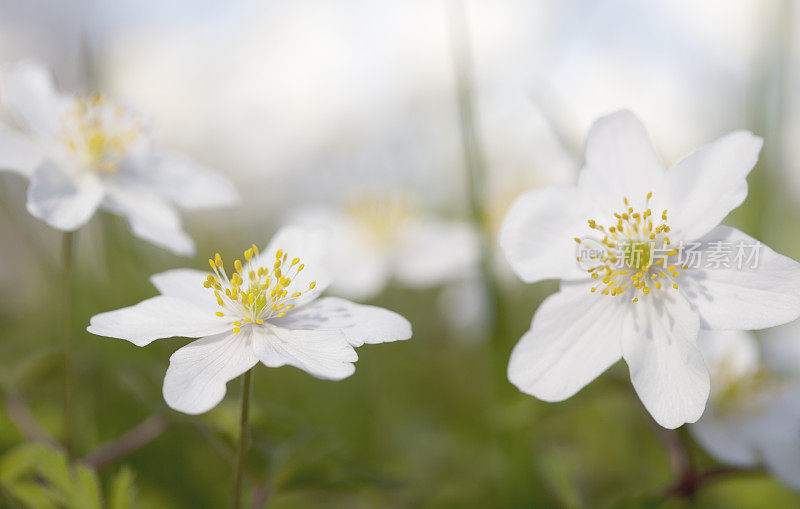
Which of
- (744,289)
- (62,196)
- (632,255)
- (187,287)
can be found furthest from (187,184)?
(744,289)

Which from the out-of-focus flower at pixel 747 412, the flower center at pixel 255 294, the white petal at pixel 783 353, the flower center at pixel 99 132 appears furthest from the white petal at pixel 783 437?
the flower center at pixel 99 132

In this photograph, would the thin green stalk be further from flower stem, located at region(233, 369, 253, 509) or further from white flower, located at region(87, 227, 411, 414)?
flower stem, located at region(233, 369, 253, 509)

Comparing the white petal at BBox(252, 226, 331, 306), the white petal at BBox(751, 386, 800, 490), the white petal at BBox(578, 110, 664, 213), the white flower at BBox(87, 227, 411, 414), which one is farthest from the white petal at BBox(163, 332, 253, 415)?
the white petal at BBox(751, 386, 800, 490)

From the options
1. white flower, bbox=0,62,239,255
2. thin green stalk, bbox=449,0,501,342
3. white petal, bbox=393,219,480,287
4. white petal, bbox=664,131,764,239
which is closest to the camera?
white petal, bbox=664,131,764,239

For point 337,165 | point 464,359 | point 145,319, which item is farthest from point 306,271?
point 337,165

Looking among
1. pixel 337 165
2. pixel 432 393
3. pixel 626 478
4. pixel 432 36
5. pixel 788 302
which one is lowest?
pixel 626 478

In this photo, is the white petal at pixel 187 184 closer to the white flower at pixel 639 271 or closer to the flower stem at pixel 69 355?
the flower stem at pixel 69 355

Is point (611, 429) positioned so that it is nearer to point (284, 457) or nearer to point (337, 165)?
point (284, 457)

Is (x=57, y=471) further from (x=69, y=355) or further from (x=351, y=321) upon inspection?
(x=351, y=321)
